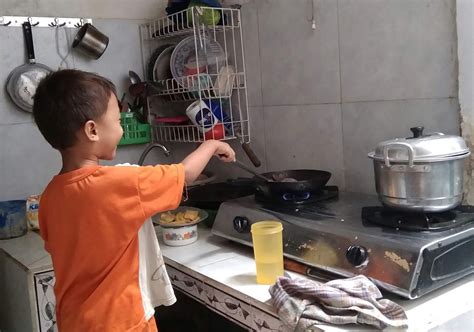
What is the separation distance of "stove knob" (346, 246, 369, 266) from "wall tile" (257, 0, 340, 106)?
643mm

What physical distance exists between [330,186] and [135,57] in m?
1.10

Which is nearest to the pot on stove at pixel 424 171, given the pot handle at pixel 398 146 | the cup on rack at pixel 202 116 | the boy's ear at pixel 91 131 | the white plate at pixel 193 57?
the pot handle at pixel 398 146

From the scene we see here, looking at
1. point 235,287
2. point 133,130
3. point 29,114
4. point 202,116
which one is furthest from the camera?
point 133,130

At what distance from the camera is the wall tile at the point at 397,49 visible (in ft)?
4.08

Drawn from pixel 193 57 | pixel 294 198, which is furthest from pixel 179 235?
pixel 193 57

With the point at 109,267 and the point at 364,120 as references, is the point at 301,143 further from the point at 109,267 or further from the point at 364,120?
the point at 109,267

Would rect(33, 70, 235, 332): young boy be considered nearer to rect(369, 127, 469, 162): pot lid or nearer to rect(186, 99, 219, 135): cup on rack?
rect(369, 127, 469, 162): pot lid

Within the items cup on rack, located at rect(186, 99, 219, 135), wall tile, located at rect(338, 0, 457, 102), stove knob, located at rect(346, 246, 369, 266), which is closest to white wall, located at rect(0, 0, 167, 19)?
cup on rack, located at rect(186, 99, 219, 135)

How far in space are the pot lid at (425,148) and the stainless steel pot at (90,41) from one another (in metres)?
1.32

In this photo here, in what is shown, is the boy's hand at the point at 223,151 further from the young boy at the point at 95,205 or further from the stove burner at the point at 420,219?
the stove burner at the point at 420,219

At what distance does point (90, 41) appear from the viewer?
1957 mm

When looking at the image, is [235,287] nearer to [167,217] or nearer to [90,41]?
[167,217]

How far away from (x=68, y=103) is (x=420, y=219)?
0.79 metres

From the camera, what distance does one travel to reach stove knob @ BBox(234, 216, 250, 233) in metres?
1.35
